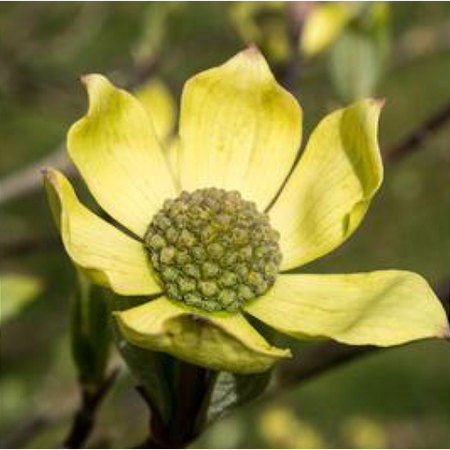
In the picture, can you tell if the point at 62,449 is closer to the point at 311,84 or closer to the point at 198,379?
the point at 198,379

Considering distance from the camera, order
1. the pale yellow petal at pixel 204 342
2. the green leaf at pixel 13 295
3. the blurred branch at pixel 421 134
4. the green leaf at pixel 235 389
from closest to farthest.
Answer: the pale yellow petal at pixel 204 342
the green leaf at pixel 235 389
the green leaf at pixel 13 295
the blurred branch at pixel 421 134

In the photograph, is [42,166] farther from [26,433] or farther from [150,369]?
[150,369]

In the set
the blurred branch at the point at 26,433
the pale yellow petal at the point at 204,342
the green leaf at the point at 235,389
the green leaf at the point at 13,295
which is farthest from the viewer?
the blurred branch at the point at 26,433

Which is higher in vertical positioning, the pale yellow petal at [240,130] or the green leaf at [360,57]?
the pale yellow petal at [240,130]

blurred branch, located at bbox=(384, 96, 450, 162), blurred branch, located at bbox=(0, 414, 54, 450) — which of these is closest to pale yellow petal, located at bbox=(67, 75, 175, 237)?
blurred branch, located at bbox=(0, 414, 54, 450)

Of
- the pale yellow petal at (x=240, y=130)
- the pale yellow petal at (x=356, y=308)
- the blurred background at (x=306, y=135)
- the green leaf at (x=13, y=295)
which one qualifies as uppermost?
the pale yellow petal at (x=240, y=130)

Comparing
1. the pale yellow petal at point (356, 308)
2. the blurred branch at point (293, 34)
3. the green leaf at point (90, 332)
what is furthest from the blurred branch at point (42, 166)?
the pale yellow petal at point (356, 308)

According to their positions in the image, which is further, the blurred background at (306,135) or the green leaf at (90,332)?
the blurred background at (306,135)

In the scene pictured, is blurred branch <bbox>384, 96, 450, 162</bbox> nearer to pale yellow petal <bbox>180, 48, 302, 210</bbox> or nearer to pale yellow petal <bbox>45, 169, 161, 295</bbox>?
pale yellow petal <bbox>180, 48, 302, 210</bbox>

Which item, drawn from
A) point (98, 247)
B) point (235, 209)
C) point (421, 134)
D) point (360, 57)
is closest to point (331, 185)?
point (235, 209)

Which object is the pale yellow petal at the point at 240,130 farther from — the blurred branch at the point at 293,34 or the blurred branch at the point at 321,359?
the blurred branch at the point at 293,34
